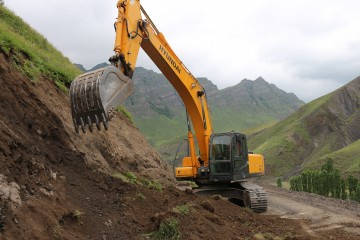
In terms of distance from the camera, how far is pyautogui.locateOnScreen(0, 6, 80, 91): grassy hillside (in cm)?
1256

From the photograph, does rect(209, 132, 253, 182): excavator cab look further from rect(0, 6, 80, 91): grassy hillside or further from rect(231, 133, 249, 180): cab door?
rect(0, 6, 80, 91): grassy hillside

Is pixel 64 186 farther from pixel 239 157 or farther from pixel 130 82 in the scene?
pixel 239 157

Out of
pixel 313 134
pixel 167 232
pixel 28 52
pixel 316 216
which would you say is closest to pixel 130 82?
pixel 167 232

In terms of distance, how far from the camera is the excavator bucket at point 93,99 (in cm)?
878

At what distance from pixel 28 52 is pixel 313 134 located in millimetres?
108738

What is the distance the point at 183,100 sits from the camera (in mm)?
14797

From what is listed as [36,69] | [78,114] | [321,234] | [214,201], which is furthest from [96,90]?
[321,234]

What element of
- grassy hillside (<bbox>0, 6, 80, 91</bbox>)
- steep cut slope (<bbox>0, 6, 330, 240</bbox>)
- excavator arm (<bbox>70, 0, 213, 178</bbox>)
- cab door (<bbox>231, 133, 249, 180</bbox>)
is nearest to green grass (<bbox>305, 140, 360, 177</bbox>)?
cab door (<bbox>231, 133, 249, 180</bbox>)

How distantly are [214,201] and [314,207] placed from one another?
681 centimetres

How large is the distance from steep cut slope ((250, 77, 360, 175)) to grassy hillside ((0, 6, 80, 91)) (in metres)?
79.5

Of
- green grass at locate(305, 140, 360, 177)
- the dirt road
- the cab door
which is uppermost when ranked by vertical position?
the cab door

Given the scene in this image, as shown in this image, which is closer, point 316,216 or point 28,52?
point 28,52

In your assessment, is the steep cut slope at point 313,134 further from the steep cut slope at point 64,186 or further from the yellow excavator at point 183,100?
the steep cut slope at point 64,186

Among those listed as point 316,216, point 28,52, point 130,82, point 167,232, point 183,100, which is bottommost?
point 316,216
